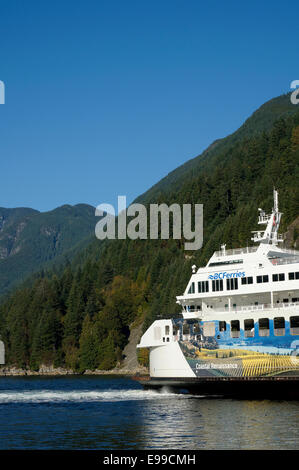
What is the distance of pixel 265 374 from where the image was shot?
46.8 metres

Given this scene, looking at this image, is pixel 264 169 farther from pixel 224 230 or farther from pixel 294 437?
pixel 294 437

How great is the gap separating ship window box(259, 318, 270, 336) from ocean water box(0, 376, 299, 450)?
203 inches

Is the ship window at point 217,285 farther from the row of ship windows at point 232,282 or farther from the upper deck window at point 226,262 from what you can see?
the upper deck window at point 226,262

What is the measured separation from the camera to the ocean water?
30.7 meters

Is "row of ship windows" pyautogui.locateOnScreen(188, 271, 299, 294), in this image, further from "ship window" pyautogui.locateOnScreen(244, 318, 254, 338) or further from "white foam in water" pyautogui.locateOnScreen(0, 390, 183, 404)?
"white foam in water" pyautogui.locateOnScreen(0, 390, 183, 404)

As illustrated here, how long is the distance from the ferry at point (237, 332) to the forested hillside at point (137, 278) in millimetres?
52396

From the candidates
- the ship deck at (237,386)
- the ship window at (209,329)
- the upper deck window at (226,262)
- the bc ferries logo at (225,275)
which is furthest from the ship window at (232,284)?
the ship deck at (237,386)

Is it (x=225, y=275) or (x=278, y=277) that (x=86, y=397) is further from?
(x=278, y=277)

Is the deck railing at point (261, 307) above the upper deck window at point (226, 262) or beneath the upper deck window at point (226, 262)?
beneath

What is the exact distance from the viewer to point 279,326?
4753cm

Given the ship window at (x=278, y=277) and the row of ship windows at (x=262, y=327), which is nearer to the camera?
the row of ship windows at (x=262, y=327)

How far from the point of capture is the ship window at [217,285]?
51438mm

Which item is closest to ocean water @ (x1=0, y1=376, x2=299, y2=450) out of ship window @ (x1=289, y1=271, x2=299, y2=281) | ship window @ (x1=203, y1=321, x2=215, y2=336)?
ship window @ (x1=203, y1=321, x2=215, y2=336)

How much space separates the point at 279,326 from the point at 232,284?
17.3ft
